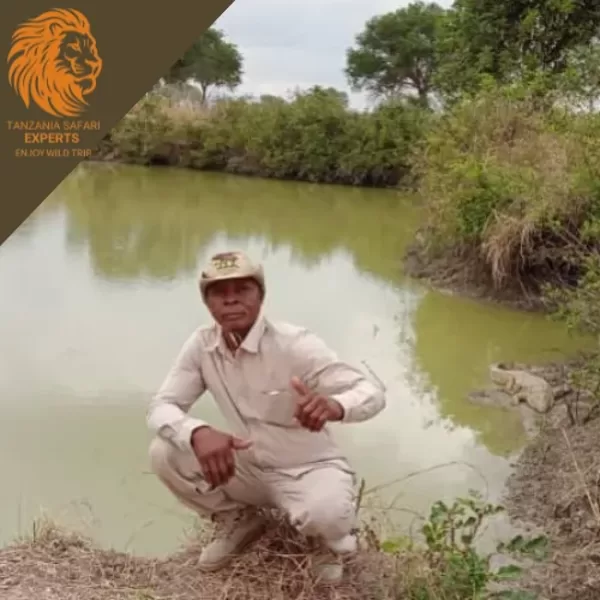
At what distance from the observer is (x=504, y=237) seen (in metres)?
6.19

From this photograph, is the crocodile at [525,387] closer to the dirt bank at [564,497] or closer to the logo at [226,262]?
the dirt bank at [564,497]

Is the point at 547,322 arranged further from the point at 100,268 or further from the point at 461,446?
the point at 100,268

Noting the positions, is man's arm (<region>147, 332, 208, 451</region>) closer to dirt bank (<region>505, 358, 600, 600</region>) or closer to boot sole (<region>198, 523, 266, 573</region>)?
boot sole (<region>198, 523, 266, 573</region>)

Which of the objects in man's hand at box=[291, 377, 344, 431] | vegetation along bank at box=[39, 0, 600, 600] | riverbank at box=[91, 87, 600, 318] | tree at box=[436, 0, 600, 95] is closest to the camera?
man's hand at box=[291, 377, 344, 431]

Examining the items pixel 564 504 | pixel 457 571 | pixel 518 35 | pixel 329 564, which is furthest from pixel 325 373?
pixel 518 35

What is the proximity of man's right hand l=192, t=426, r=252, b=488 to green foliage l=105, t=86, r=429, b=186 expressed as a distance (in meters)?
12.2

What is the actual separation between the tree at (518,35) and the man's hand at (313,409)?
26.6 feet

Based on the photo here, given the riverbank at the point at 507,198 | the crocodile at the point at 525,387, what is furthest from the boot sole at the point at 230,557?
the riverbank at the point at 507,198

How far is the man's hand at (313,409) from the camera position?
1911mm

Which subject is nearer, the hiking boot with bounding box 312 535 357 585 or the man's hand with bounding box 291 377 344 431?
the man's hand with bounding box 291 377 344 431

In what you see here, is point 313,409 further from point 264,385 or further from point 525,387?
point 525,387

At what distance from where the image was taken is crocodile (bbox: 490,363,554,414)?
13.9 feet

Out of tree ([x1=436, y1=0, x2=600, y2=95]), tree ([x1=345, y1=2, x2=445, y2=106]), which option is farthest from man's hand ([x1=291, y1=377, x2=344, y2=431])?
tree ([x1=345, y1=2, x2=445, y2=106])

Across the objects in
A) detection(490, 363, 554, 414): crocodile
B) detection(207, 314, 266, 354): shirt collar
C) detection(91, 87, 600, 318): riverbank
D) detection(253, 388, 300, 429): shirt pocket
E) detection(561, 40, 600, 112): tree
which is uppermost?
detection(561, 40, 600, 112): tree
